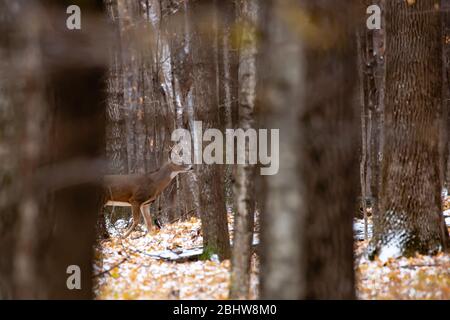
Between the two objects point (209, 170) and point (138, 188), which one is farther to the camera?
point (138, 188)

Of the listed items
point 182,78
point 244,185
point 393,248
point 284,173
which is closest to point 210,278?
point 244,185

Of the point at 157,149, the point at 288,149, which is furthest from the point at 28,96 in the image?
the point at 157,149

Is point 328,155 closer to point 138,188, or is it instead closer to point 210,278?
point 210,278

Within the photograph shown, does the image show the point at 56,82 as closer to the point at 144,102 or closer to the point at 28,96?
the point at 28,96

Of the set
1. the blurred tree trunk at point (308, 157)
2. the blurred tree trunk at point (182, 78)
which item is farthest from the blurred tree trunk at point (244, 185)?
the blurred tree trunk at point (182, 78)

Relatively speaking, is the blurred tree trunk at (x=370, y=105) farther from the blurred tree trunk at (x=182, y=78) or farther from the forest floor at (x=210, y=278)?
the blurred tree trunk at (x=182, y=78)

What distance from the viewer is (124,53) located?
4945mm

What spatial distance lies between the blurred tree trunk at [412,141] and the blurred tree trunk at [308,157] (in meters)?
5.38

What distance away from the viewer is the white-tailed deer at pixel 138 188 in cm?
1741

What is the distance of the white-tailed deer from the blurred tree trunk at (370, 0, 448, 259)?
7839 mm

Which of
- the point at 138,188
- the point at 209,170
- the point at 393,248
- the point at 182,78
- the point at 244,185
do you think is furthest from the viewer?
the point at 182,78

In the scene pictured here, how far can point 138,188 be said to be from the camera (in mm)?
17672

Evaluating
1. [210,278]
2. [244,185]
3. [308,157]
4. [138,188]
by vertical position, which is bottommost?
[210,278]

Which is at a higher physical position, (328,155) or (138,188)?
(328,155)
